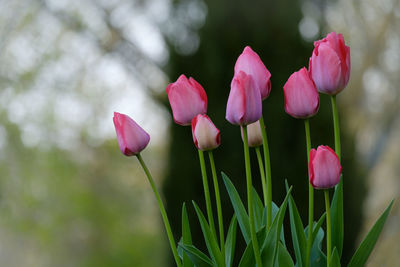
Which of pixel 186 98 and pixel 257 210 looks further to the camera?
pixel 257 210

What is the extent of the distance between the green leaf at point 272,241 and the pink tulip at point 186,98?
0.14m

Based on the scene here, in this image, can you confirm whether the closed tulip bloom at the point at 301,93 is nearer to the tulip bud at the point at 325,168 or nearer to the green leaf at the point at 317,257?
the tulip bud at the point at 325,168

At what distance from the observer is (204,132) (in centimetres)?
55

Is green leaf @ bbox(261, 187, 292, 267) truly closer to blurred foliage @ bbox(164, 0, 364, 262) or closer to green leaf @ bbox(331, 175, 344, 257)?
green leaf @ bbox(331, 175, 344, 257)

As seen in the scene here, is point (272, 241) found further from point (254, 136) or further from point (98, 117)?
point (98, 117)

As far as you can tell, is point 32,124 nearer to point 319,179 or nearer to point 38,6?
point 38,6

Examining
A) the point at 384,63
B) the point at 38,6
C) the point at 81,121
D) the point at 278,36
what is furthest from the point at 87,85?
the point at 278,36

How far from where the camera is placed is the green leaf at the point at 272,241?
557 millimetres

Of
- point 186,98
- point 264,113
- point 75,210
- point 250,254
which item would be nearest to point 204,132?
point 186,98

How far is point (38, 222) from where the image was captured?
5133mm

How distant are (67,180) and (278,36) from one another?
11.2 ft

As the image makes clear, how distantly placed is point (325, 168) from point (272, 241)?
0.11 m

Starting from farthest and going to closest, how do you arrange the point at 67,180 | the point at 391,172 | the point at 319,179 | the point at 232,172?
1. the point at 67,180
2. the point at 391,172
3. the point at 232,172
4. the point at 319,179

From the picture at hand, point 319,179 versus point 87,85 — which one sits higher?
point 87,85
